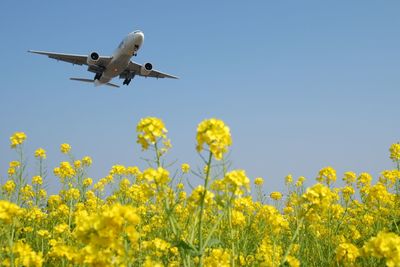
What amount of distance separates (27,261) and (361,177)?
445cm

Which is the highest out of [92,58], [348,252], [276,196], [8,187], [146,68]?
[146,68]

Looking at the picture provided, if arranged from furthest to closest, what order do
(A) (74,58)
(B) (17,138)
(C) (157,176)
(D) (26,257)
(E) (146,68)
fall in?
(A) (74,58) → (E) (146,68) → (B) (17,138) → (D) (26,257) → (C) (157,176)

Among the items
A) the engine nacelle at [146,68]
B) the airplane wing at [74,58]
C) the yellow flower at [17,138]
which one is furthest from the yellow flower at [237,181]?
the airplane wing at [74,58]

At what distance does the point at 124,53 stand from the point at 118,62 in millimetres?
683

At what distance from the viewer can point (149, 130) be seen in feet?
7.07

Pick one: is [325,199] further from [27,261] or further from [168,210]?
[27,261]

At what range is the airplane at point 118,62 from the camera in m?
20.9

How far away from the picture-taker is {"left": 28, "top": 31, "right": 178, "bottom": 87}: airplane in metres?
20.9

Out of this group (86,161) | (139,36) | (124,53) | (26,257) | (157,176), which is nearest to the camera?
(157,176)

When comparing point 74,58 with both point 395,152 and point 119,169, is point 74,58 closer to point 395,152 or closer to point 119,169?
point 119,169

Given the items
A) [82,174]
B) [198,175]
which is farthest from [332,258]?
[82,174]

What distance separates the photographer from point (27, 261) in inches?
91.3

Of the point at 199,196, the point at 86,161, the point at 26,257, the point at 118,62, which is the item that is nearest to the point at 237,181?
the point at 199,196

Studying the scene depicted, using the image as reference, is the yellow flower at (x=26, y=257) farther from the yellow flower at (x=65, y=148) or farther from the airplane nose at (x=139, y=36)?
the airplane nose at (x=139, y=36)
